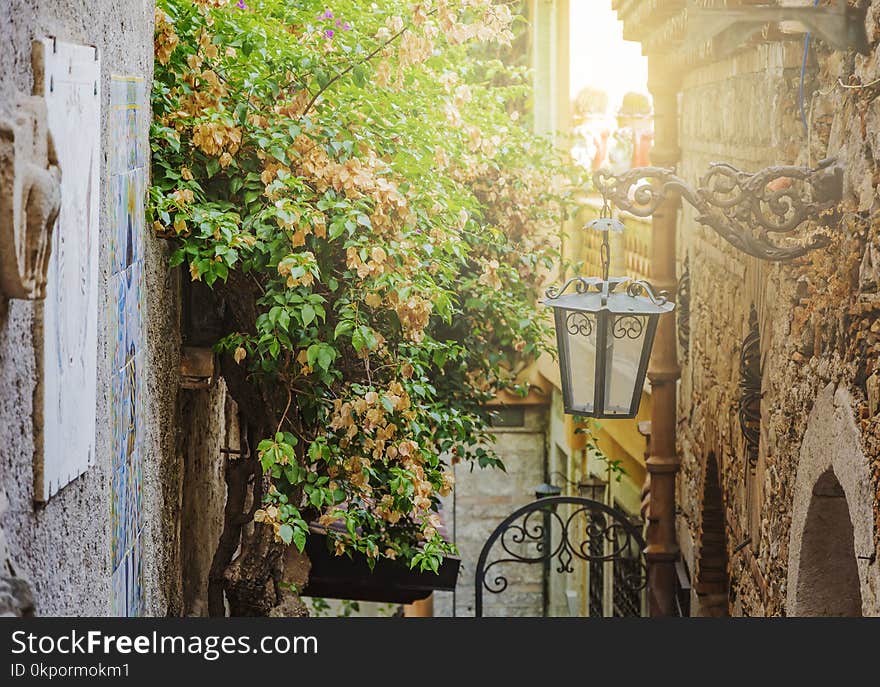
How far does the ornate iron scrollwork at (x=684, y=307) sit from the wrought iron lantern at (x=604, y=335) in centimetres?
307

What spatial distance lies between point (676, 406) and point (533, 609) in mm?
7764

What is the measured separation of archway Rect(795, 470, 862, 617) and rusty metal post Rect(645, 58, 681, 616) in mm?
3073

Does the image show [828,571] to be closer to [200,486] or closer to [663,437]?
[663,437]

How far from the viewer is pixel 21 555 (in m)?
2.84

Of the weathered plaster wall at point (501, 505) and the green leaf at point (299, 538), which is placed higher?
the green leaf at point (299, 538)

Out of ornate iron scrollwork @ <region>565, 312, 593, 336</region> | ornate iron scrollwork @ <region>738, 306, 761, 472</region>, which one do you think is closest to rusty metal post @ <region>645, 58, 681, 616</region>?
ornate iron scrollwork @ <region>738, 306, 761, 472</region>

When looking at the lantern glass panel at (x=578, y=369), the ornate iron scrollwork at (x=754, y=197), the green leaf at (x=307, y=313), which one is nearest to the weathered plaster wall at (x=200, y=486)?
the green leaf at (x=307, y=313)

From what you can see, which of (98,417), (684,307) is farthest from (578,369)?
(684,307)

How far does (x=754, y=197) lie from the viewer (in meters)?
4.11

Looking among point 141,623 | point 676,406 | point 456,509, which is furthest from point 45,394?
point 456,509

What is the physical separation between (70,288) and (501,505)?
12.9 m

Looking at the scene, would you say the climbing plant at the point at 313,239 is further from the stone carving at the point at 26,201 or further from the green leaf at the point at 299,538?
the stone carving at the point at 26,201

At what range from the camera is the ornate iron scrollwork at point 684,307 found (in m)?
8.22

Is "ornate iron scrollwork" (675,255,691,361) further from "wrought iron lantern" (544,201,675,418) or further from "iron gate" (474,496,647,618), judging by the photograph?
"wrought iron lantern" (544,201,675,418)
